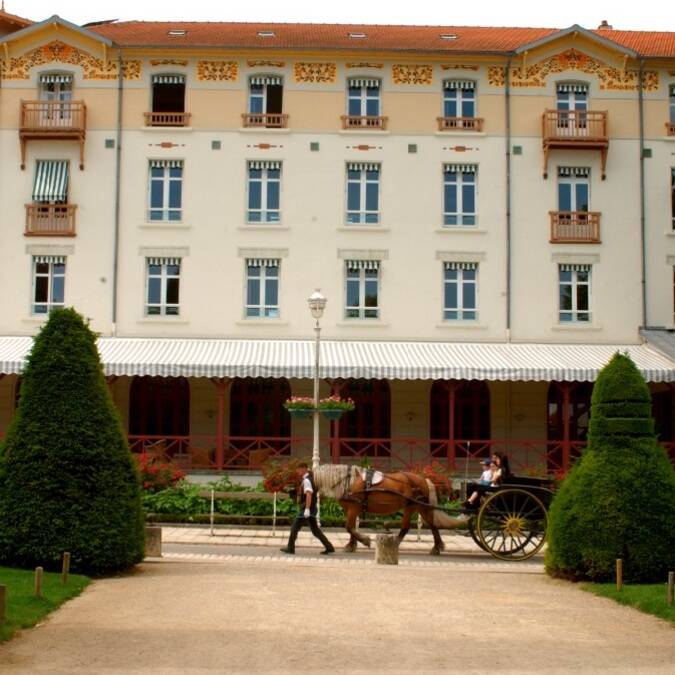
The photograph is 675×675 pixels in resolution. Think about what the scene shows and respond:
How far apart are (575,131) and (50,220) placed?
560 inches

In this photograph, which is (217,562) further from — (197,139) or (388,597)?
(197,139)

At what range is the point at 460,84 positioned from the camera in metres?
30.1

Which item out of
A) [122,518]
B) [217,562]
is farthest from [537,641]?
[217,562]

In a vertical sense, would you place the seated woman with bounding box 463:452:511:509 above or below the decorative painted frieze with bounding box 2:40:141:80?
below

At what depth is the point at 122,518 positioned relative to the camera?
13.2 metres

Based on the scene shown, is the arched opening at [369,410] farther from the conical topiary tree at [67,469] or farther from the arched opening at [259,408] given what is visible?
the conical topiary tree at [67,469]

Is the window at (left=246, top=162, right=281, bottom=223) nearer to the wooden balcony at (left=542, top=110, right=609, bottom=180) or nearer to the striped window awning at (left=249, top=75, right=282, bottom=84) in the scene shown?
the striped window awning at (left=249, top=75, right=282, bottom=84)

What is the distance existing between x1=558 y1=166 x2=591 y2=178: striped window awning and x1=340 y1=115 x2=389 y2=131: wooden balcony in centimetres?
491

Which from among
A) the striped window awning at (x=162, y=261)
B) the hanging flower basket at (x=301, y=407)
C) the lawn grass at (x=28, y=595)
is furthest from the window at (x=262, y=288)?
the lawn grass at (x=28, y=595)

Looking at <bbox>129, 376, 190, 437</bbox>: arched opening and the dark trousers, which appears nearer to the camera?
the dark trousers

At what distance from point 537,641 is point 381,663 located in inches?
67.6

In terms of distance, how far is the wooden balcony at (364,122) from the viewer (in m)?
29.8

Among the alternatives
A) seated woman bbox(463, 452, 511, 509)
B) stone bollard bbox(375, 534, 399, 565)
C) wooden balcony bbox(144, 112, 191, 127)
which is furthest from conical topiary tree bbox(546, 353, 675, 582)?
wooden balcony bbox(144, 112, 191, 127)

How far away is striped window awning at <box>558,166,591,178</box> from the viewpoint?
97.6 ft
